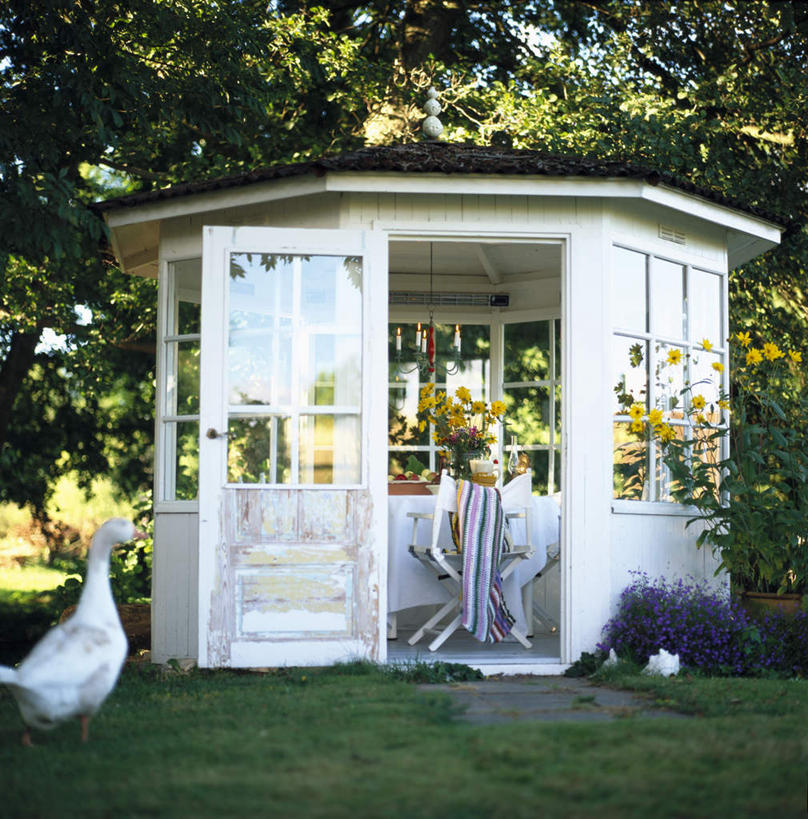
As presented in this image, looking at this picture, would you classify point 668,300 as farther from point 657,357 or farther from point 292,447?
point 292,447

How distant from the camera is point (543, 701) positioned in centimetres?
518

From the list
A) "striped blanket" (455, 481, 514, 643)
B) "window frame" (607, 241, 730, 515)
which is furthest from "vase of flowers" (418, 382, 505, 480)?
"window frame" (607, 241, 730, 515)

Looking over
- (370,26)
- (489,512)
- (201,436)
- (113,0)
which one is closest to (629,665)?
(489,512)

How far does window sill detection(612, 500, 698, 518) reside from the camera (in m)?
6.49

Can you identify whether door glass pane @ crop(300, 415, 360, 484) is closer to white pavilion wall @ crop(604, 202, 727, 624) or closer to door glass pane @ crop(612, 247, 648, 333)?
white pavilion wall @ crop(604, 202, 727, 624)

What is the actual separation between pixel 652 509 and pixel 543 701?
1.84 meters

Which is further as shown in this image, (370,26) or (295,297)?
(370,26)

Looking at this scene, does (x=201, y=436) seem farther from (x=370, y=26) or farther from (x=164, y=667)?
(x=370, y=26)

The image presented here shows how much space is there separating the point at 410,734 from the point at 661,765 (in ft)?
3.03

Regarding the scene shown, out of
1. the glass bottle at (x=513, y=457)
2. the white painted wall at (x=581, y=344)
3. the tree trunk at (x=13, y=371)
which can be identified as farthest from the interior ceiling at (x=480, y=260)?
the tree trunk at (x=13, y=371)

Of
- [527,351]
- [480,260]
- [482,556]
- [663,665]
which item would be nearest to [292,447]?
[482,556]

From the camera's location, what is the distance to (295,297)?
245 inches

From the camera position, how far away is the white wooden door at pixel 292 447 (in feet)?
19.6

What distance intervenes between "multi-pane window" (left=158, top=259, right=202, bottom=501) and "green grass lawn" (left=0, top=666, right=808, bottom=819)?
2.03 metres
